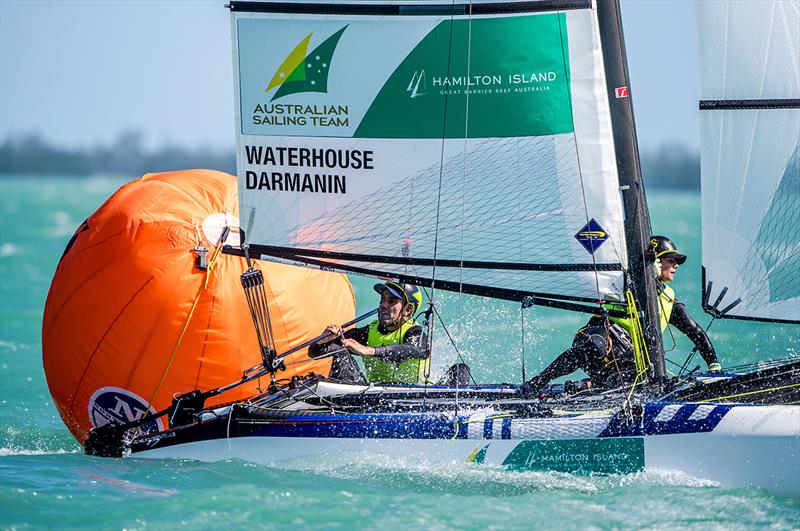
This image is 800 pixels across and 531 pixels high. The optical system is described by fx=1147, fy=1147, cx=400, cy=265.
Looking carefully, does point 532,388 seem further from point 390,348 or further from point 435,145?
point 435,145

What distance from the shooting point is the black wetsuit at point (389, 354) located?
7.09m

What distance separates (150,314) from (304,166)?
139cm

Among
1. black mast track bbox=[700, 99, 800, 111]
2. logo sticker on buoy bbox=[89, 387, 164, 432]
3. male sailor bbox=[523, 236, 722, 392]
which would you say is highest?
black mast track bbox=[700, 99, 800, 111]

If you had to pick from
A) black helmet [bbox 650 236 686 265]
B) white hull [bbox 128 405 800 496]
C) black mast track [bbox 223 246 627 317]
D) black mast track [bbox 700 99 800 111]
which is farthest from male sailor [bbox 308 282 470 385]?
black mast track [bbox 700 99 800 111]

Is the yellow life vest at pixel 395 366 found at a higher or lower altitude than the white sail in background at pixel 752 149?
lower

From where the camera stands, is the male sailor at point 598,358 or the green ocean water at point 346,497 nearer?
the green ocean water at point 346,497

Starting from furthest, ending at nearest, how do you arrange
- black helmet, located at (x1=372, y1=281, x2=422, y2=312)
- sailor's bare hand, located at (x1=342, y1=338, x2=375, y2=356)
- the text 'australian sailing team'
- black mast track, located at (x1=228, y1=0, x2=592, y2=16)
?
1. black helmet, located at (x1=372, y1=281, x2=422, y2=312)
2. sailor's bare hand, located at (x1=342, y1=338, x2=375, y2=356)
3. the text 'australian sailing team'
4. black mast track, located at (x1=228, y1=0, x2=592, y2=16)

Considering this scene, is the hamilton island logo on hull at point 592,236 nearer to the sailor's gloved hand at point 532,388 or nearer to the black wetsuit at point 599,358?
the black wetsuit at point 599,358

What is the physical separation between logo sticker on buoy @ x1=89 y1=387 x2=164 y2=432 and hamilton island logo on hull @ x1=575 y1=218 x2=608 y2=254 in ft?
9.26

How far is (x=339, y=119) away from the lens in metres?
6.69

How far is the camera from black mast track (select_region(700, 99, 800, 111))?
667 centimetres

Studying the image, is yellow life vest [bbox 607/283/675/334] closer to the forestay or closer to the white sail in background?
the white sail in background

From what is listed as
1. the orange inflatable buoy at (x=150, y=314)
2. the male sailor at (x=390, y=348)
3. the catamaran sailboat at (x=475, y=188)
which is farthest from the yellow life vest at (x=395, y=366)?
the orange inflatable buoy at (x=150, y=314)

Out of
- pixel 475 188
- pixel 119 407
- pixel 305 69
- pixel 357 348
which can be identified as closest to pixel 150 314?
pixel 119 407
